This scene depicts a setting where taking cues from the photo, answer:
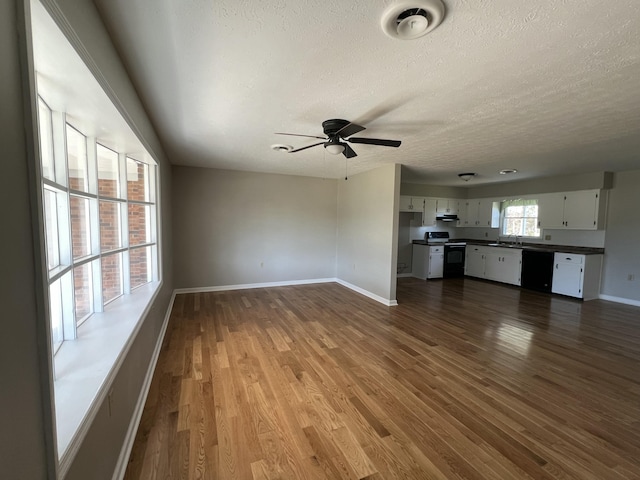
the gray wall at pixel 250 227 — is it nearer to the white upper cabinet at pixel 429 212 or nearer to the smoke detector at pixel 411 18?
the white upper cabinet at pixel 429 212

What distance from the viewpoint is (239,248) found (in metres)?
5.71

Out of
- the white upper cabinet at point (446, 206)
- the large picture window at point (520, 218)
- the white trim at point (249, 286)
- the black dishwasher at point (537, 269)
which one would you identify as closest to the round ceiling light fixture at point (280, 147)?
the white trim at point (249, 286)

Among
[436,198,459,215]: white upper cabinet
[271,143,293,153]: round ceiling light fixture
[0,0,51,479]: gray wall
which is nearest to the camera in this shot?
[0,0,51,479]: gray wall

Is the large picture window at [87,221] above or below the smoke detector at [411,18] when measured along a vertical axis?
below

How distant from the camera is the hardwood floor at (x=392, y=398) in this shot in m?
1.67

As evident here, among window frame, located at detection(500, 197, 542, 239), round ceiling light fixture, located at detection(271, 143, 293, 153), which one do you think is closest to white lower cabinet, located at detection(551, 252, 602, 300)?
window frame, located at detection(500, 197, 542, 239)

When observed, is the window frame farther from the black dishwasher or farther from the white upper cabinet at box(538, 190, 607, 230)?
the black dishwasher

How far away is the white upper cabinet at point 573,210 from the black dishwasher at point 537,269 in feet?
2.46

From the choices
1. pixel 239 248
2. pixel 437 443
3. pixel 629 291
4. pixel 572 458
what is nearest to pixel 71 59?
pixel 437 443

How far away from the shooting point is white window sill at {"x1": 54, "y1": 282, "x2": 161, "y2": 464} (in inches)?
41.6

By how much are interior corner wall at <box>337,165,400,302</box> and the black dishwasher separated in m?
3.37

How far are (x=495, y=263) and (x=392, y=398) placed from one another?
221 inches

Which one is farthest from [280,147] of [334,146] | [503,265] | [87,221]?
[503,265]

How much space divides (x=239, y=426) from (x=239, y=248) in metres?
4.09
